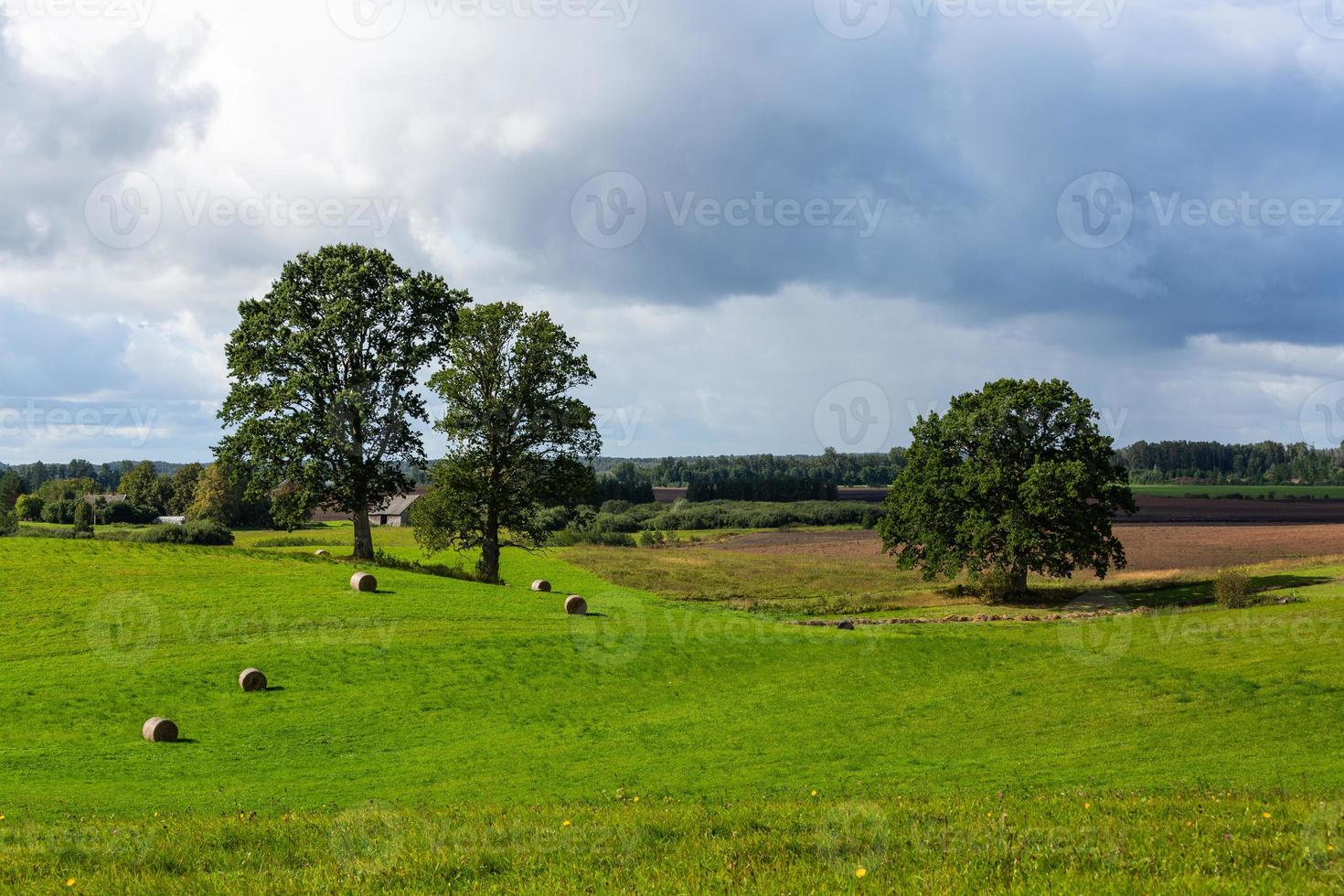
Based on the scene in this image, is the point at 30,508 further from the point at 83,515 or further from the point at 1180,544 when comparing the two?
the point at 1180,544

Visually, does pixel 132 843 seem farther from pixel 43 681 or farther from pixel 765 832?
pixel 43 681

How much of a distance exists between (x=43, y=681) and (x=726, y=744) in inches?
771

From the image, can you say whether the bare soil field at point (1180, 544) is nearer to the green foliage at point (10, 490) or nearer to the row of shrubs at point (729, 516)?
the row of shrubs at point (729, 516)

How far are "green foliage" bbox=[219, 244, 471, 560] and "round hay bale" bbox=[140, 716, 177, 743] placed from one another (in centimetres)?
2786

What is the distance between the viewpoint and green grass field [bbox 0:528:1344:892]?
31.4 ft

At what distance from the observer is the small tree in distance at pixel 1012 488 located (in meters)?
58.9

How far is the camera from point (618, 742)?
22.7 metres

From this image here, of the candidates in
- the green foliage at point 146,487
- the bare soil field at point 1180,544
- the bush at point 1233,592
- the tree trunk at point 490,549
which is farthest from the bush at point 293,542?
the bush at point 1233,592

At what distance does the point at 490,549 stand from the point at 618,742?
1239 inches

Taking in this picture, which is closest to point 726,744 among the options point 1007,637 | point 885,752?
point 885,752

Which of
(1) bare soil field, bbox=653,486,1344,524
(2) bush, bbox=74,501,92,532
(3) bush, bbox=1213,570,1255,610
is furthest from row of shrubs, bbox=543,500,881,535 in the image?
(3) bush, bbox=1213,570,1255,610

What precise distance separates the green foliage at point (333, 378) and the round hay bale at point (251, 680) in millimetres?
23967

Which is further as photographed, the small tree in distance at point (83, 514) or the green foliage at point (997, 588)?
the small tree in distance at point (83, 514)

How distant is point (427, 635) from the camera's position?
32.9 metres
